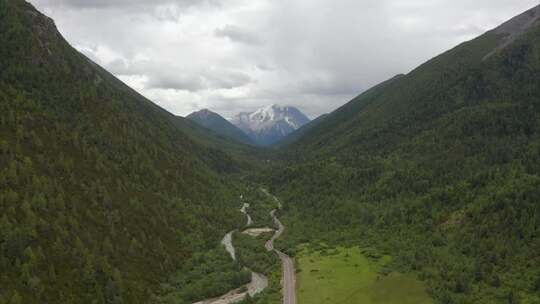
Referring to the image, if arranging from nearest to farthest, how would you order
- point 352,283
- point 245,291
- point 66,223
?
point 66,223 → point 352,283 → point 245,291

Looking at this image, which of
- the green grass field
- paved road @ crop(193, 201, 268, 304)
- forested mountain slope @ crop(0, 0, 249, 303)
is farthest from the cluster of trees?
the green grass field

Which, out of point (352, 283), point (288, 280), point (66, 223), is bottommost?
point (352, 283)

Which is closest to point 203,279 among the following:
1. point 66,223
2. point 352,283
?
point 66,223

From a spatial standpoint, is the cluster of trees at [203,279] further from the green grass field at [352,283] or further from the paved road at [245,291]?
the green grass field at [352,283]

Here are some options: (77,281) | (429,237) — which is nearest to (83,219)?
(77,281)

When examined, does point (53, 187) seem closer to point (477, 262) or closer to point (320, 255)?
point (320, 255)

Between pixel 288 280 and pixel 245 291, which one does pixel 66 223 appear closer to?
pixel 245 291

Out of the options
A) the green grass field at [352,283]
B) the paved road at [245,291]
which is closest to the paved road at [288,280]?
the green grass field at [352,283]

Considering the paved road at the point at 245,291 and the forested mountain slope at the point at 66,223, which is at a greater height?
the forested mountain slope at the point at 66,223
